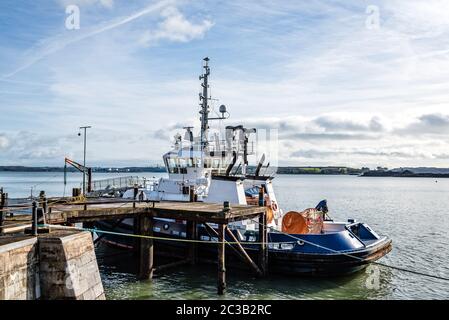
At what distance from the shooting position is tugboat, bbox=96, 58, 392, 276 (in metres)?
18.3

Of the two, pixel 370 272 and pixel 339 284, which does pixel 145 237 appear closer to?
pixel 339 284

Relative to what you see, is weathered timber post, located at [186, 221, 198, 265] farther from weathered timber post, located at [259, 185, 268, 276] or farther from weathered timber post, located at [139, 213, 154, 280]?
weathered timber post, located at [259, 185, 268, 276]

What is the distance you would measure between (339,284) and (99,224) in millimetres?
15408

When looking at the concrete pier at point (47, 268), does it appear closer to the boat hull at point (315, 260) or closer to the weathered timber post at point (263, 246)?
the weathered timber post at point (263, 246)

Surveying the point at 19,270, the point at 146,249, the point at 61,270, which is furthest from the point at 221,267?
the point at 19,270

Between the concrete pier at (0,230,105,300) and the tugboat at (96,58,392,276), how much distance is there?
10.0 meters

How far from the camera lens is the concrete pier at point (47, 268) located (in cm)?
898

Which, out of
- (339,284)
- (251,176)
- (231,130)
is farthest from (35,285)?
(231,130)

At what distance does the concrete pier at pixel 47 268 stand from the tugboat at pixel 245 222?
10.0 m

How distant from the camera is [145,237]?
17797mm

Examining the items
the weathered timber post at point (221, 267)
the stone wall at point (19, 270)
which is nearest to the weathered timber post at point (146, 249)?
the weathered timber post at point (221, 267)

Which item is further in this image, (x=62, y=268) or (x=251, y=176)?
(x=251, y=176)

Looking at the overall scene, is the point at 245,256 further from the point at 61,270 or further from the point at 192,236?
the point at 61,270
